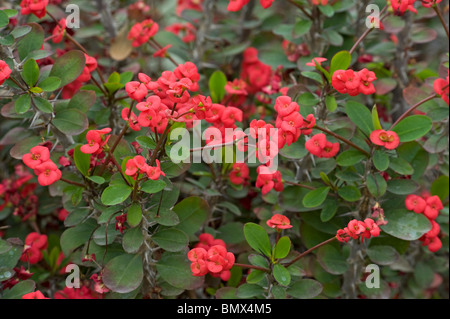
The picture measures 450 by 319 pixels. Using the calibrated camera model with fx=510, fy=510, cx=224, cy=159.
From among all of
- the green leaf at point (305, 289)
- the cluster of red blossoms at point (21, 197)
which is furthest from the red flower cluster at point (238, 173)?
the cluster of red blossoms at point (21, 197)

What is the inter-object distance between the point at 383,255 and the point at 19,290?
99 centimetres

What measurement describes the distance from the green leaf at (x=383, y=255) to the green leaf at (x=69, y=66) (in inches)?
37.5

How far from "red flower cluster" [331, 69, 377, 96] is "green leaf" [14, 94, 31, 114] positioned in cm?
78

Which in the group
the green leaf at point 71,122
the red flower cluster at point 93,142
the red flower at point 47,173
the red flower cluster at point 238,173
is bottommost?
the red flower cluster at point 238,173

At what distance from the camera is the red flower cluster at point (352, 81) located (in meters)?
1.18

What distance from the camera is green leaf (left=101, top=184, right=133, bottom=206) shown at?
3.73ft

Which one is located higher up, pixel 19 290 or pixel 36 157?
pixel 36 157

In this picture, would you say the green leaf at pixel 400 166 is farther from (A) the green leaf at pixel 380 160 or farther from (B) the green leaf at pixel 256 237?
(B) the green leaf at pixel 256 237

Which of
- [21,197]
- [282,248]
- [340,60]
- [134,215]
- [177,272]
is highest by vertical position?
[340,60]

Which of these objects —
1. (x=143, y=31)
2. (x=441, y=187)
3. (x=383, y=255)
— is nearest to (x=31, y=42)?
(x=143, y=31)

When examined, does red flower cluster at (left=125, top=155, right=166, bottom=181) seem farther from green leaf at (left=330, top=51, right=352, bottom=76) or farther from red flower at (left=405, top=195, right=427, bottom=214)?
red flower at (left=405, top=195, right=427, bottom=214)

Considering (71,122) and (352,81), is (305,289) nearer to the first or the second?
(352,81)

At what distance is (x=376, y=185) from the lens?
4.34 feet

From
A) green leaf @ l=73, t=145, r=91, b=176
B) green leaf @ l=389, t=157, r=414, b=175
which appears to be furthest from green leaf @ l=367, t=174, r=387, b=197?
green leaf @ l=73, t=145, r=91, b=176
